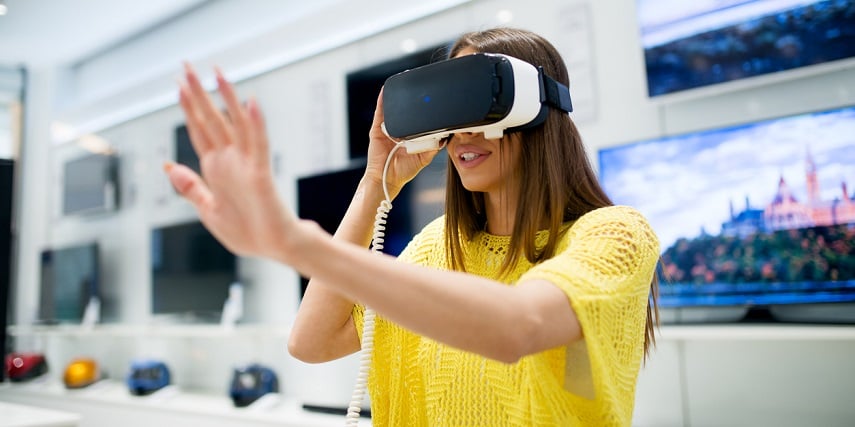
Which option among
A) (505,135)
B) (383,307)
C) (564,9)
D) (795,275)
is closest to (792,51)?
(795,275)

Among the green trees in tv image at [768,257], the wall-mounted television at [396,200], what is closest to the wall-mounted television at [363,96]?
the wall-mounted television at [396,200]

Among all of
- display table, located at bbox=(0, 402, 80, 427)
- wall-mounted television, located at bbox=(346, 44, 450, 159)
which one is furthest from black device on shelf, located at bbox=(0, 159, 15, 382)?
wall-mounted television, located at bbox=(346, 44, 450, 159)

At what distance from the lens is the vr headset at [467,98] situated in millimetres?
778

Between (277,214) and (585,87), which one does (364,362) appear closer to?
(277,214)

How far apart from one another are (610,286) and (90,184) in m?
4.51

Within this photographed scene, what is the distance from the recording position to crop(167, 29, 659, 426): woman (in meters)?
0.53

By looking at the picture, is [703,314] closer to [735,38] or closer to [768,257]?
[768,257]

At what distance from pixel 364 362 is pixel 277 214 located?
46cm

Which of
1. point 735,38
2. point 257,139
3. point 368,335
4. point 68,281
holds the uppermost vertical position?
point 735,38

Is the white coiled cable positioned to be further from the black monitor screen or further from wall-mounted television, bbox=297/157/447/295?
the black monitor screen

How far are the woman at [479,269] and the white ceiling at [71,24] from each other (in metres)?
3.59

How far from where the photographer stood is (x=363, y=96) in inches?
115

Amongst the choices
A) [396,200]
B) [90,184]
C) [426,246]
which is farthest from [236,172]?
[90,184]

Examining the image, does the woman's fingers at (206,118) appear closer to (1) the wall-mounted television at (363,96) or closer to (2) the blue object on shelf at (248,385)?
(1) the wall-mounted television at (363,96)
